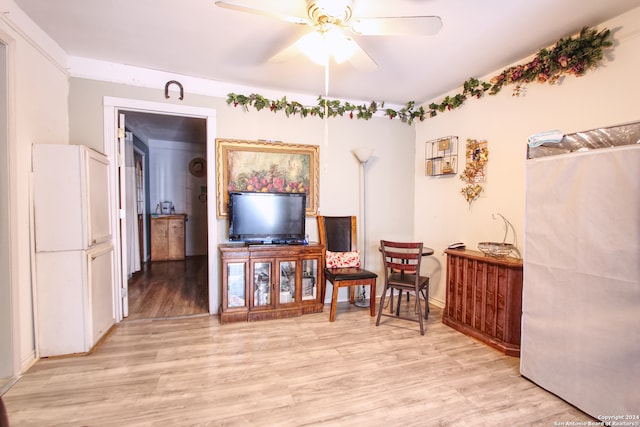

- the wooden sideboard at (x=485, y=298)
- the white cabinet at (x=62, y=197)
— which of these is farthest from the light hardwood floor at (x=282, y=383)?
the white cabinet at (x=62, y=197)

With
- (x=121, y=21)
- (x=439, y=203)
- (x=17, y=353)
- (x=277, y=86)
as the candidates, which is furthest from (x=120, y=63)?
(x=439, y=203)

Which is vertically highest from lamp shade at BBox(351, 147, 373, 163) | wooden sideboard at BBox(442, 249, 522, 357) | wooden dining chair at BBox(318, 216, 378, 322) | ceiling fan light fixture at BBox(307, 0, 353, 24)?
ceiling fan light fixture at BBox(307, 0, 353, 24)

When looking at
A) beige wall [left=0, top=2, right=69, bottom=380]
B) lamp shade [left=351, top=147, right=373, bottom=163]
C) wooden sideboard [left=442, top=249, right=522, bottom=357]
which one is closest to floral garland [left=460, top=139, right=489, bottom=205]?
wooden sideboard [left=442, top=249, right=522, bottom=357]

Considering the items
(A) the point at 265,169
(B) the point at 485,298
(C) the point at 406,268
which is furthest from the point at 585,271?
(A) the point at 265,169

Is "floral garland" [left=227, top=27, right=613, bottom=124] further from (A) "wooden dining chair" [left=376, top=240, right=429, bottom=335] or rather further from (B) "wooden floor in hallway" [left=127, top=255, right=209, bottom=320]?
(B) "wooden floor in hallway" [left=127, top=255, right=209, bottom=320]

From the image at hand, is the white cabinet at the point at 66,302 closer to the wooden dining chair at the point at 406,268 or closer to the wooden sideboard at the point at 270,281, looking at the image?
the wooden sideboard at the point at 270,281

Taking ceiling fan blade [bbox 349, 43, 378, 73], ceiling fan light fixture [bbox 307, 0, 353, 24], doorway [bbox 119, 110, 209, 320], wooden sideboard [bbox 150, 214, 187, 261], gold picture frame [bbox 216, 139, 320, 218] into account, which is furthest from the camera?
wooden sideboard [bbox 150, 214, 187, 261]

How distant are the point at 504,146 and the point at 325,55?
1.93 metres

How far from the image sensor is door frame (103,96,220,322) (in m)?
2.77

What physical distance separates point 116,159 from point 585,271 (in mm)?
3867

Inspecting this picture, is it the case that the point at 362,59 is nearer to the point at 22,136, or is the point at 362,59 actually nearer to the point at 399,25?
the point at 399,25

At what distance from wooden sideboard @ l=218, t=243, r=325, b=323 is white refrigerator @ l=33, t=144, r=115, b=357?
1077 millimetres

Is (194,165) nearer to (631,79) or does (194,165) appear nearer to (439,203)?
(439,203)

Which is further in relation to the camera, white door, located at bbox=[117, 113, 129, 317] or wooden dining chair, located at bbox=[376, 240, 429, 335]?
white door, located at bbox=[117, 113, 129, 317]
